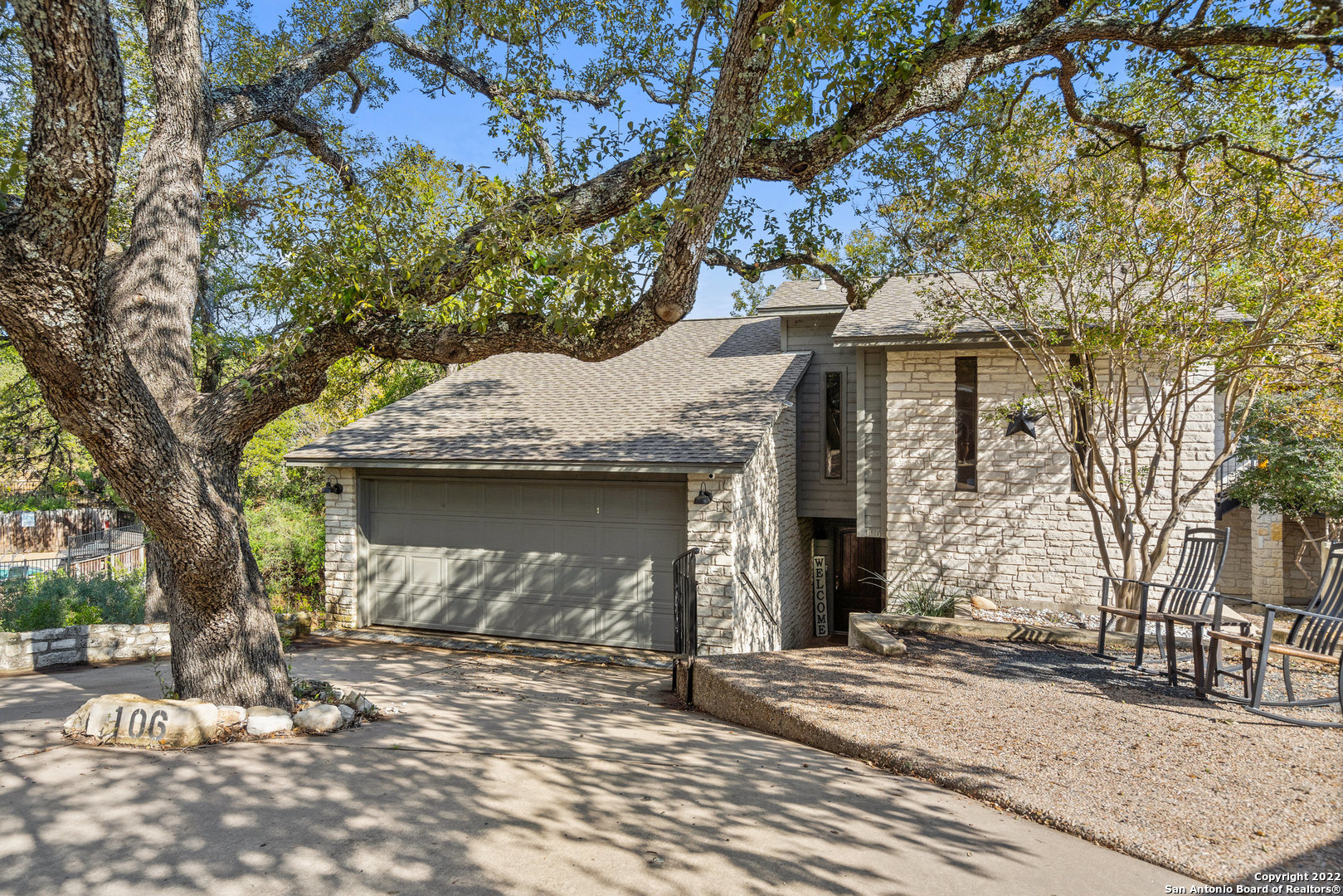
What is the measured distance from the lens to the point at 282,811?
332 cm

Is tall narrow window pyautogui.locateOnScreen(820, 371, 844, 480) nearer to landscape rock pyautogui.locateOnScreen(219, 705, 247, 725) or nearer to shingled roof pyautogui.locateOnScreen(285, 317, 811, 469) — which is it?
shingled roof pyautogui.locateOnScreen(285, 317, 811, 469)

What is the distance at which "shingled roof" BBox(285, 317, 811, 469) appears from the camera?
9188mm

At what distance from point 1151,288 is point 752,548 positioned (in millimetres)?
6168

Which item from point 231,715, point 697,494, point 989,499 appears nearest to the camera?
point 231,715

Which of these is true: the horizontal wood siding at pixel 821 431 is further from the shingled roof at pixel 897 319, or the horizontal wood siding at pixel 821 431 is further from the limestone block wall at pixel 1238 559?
the limestone block wall at pixel 1238 559

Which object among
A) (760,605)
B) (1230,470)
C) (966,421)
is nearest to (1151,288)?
(966,421)

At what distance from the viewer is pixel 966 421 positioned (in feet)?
33.8

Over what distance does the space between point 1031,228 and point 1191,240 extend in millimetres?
1535

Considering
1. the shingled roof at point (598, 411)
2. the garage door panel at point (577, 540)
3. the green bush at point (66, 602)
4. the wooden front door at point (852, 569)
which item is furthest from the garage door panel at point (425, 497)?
the wooden front door at point (852, 569)

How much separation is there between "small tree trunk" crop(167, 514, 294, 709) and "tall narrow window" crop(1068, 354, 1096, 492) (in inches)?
341

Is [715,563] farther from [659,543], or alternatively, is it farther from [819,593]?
[819,593]

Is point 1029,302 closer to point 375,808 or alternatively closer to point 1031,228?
point 1031,228

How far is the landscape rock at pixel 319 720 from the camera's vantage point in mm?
4629

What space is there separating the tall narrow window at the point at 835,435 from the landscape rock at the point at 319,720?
8.91 meters
